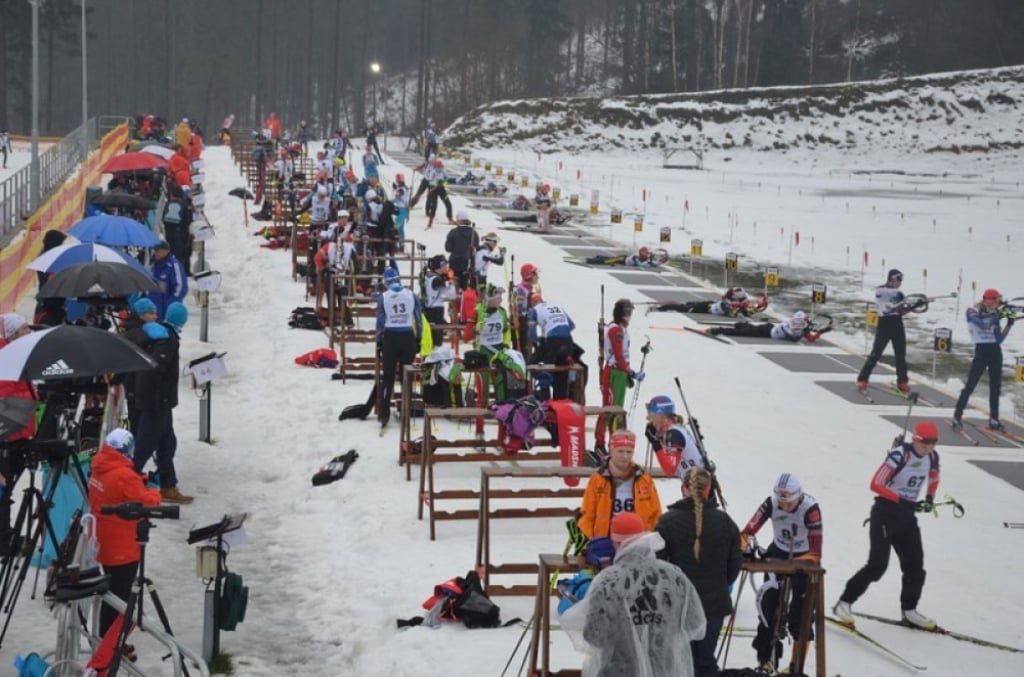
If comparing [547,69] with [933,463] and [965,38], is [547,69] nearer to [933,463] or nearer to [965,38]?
[965,38]

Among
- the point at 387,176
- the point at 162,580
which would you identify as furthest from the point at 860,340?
the point at 387,176

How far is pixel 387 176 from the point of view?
47.5m

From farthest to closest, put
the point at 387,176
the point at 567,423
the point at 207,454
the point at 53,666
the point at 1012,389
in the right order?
the point at 387,176, the point at 1012,389, the point at 207,454, the point at 567,423, the point at 53,666

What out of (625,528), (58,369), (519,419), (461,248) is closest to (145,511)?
(58,369)

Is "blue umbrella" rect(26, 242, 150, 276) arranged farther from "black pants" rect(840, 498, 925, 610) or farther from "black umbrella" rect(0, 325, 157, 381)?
"black pants" rect(840, 498, 925, 610)

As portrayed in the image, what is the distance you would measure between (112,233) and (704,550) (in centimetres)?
1197

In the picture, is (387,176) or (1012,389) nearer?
(1012,389)

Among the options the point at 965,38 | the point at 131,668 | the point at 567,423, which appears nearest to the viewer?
the point at 131,668

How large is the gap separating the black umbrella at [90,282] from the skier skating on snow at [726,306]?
43.4 ft

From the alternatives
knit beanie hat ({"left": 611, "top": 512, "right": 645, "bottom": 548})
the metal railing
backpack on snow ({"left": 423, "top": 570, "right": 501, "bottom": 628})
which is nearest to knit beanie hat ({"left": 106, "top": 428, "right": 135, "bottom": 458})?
backpack on snow ({"left": 423, "top": 570, "right": 501, "bottom": 628})

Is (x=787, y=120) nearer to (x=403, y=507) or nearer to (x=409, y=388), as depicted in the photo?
(x=409, y=388)

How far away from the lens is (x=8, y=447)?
8609 millimetres

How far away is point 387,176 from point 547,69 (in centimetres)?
4826

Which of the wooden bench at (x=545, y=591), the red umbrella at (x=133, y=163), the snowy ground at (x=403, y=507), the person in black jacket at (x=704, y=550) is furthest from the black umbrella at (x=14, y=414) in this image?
the red umbrella at (x=133, y=163)
